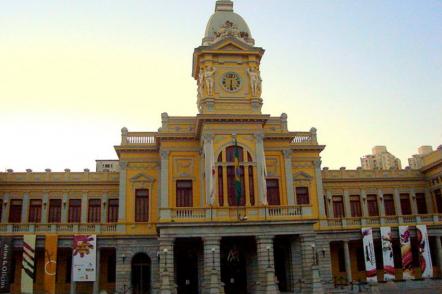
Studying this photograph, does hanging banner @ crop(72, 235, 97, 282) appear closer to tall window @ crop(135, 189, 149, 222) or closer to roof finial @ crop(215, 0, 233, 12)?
tall window @ crop(135, 189, 149, 222)

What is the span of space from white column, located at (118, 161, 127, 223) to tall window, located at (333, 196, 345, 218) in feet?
70.2

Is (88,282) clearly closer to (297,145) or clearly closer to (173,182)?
(173,182)

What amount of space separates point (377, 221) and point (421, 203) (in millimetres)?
8478

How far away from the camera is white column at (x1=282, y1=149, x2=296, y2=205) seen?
4247cm

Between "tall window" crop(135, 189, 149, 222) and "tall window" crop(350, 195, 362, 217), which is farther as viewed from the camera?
"tall window" crop(350, 195, 362, 217)

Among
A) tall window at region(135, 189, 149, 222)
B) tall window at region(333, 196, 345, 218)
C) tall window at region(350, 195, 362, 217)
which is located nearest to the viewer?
tall window at region(135, 189, 149, 222)

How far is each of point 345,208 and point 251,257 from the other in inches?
614

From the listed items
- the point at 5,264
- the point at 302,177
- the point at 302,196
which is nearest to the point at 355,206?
the point at 302,196

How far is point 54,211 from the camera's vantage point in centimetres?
4719

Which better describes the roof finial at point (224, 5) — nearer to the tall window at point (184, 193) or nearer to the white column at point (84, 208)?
the tall window at point (184, 193)

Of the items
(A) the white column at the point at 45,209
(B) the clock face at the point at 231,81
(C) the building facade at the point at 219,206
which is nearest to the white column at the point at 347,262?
(C) the building facade at the point at 219,206

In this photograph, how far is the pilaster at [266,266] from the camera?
112 feet

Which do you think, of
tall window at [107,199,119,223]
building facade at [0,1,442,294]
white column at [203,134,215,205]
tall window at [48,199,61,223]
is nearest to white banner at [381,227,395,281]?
building facade at [0,1,442,294]

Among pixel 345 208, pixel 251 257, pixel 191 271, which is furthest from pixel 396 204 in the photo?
pixel 191 271
